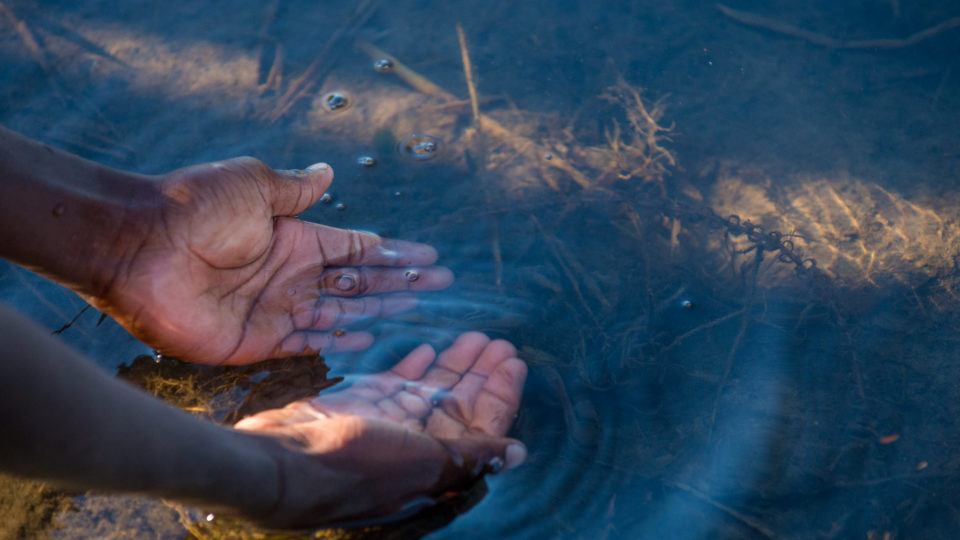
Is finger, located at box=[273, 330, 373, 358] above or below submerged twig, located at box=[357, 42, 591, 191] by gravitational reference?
below

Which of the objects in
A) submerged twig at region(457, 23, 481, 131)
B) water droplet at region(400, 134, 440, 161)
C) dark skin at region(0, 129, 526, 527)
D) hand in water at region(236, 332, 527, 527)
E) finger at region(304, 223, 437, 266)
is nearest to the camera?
dark skin at region(0, 129, 526, 527)

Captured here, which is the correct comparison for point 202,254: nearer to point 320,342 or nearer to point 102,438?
point 320,342

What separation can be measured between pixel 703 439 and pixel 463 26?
2.47 metres

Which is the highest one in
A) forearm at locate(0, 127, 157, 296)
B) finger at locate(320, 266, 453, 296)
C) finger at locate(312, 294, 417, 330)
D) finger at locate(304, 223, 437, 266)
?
forearm at locate(0, 127, 157, 296)

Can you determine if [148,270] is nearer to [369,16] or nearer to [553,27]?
[369,16]

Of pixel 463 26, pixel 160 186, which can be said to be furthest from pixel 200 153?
pixel 463 26

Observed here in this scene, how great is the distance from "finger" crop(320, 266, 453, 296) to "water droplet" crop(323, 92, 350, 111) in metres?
1.05

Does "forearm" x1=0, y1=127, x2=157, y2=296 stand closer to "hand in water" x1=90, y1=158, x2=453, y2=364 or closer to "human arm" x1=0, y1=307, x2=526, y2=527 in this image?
"hand in water" x1=90, y1=158, x2=453, y2=364

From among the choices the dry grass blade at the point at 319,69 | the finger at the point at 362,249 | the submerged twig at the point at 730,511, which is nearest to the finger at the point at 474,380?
the finger at the point at 362,249

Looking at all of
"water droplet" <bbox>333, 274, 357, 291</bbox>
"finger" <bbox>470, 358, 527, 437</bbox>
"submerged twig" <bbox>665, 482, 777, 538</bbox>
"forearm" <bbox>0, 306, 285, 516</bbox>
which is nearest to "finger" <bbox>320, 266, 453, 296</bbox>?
"water droplet" <bbox>333, 274, 357, 291</bbox>

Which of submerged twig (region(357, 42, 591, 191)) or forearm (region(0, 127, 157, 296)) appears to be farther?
submerged twig (region(357, 42, 591, 191))

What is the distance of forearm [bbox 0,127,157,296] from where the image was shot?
240 cm

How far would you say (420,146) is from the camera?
3.58 m

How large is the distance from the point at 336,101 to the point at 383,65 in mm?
322
